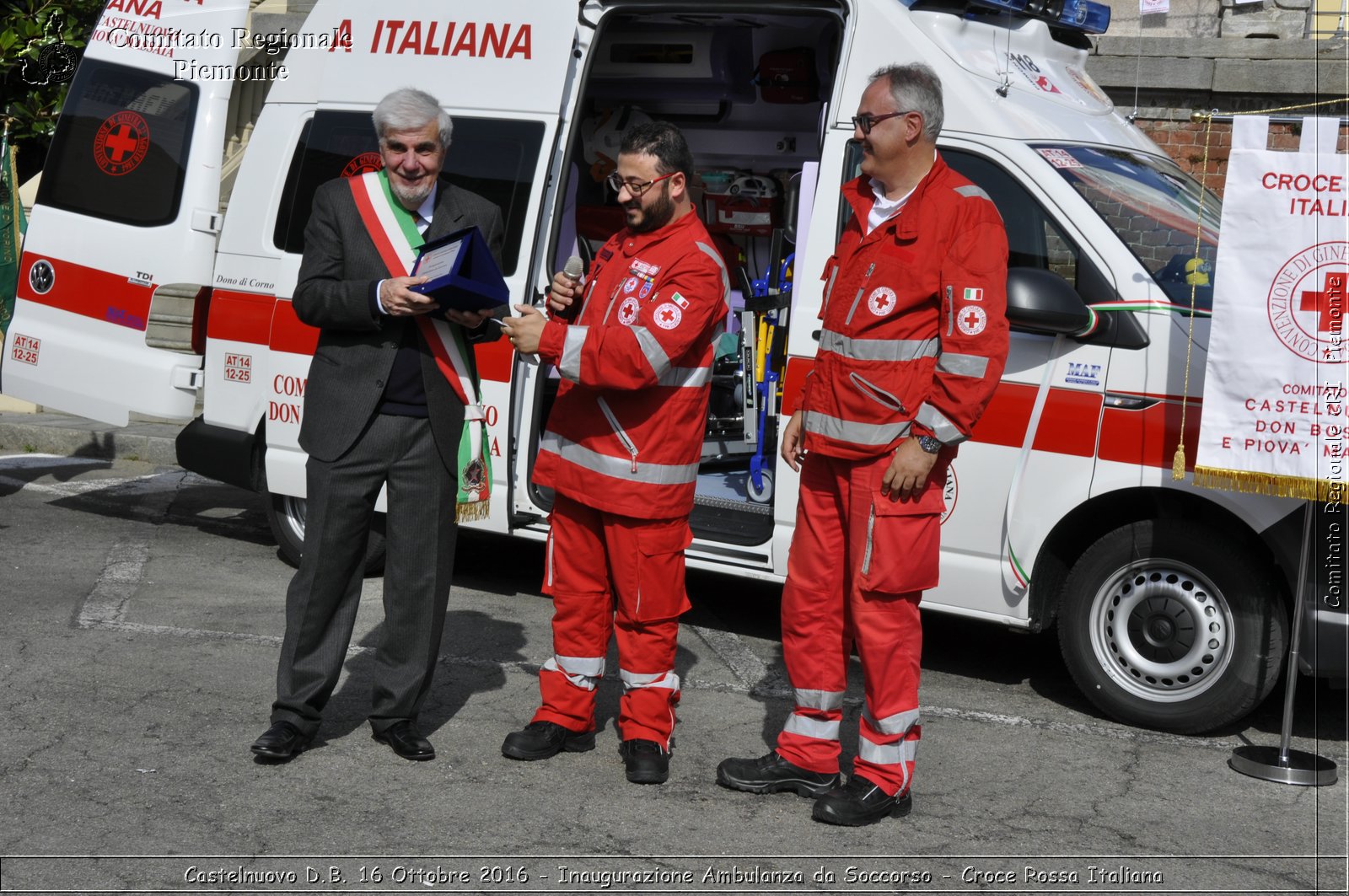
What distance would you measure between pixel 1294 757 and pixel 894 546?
1.78m

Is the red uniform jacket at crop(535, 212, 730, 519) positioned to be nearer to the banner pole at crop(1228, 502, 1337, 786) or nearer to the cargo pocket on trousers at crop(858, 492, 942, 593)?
the cargo pocket on trousers at crop(858, 492, 942, 593)

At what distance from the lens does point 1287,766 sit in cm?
479

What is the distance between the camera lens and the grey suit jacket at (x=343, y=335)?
4.41 meters

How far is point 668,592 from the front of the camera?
4.53m

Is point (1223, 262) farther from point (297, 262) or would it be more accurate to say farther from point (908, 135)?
point (297, 262)

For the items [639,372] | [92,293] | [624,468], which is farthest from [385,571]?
[92,293]

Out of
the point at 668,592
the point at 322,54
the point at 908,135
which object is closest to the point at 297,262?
the point at 322,54

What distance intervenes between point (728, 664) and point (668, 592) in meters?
1.36

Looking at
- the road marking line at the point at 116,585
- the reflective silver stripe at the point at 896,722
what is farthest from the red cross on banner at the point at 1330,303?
the road marking line at the point at 116,585

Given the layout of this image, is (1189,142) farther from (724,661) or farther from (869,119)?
(869,119)

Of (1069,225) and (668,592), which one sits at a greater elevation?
(1069,225)

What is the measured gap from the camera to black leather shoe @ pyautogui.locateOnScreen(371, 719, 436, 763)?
4512mm

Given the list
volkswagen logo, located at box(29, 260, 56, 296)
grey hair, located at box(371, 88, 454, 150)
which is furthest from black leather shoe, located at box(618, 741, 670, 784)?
volkswagen logo, located at box(29, 260, 56, 296)

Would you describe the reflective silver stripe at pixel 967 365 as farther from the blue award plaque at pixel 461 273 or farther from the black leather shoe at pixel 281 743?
the black leather shoe at pixel 281 743
